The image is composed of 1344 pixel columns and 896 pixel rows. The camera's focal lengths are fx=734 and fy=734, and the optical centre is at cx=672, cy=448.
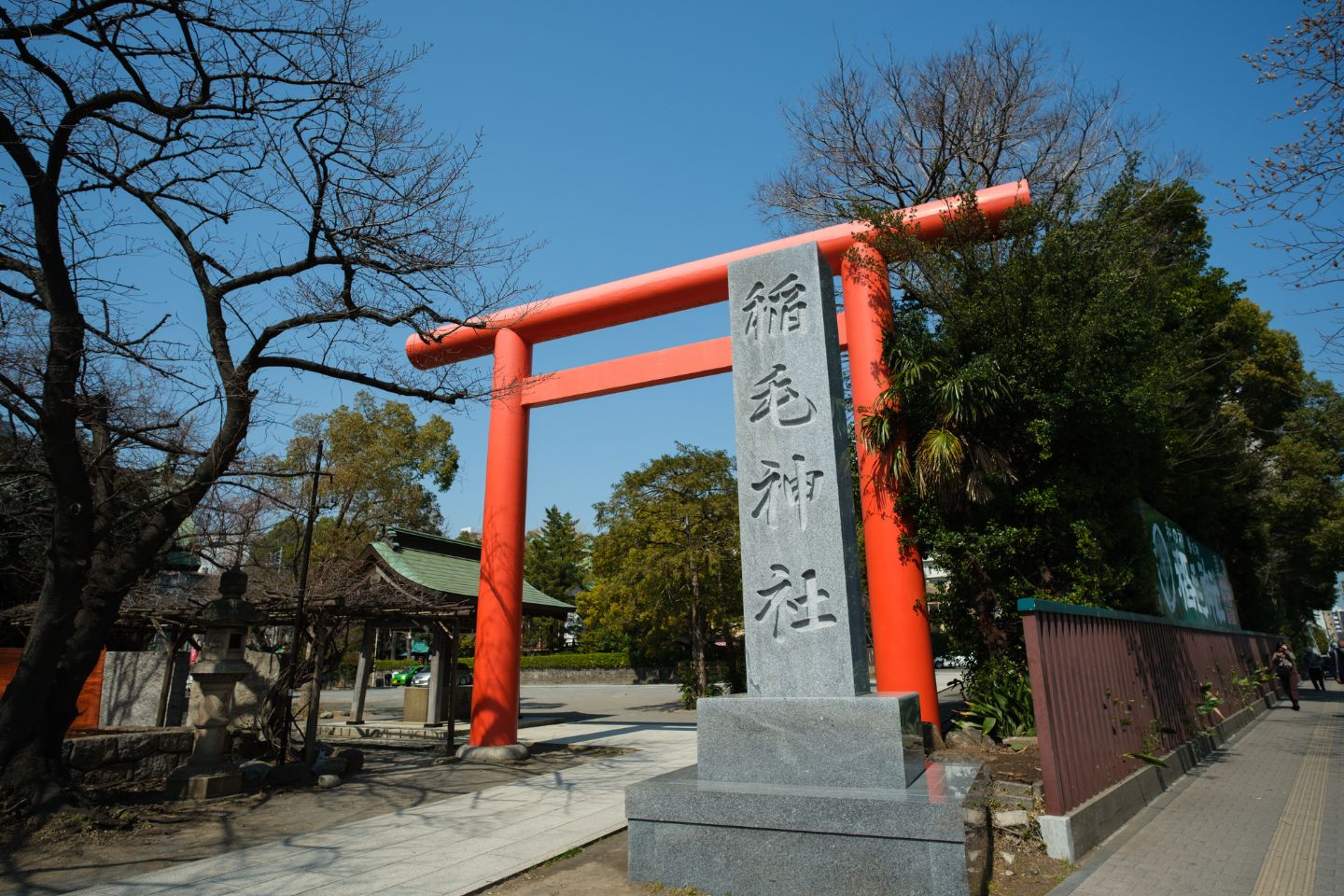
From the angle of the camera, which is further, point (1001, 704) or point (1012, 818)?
point (1001, 704)

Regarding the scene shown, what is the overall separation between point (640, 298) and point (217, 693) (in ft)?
21.5

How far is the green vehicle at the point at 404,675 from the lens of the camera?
107 feet

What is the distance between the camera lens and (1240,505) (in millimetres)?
16594

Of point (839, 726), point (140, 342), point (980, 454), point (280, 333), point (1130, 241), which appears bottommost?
point (839, 726)

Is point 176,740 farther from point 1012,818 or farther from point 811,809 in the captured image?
point 1012,818

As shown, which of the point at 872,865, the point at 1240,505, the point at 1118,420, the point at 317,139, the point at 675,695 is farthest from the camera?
the point at 675,695

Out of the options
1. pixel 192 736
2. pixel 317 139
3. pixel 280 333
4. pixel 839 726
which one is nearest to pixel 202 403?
pixel 280 333

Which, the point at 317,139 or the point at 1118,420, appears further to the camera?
the point at 1118,420

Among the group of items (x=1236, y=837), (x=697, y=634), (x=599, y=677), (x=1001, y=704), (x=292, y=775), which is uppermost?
(x=697, y=634)

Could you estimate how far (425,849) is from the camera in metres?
5.28

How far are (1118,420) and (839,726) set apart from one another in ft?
18.2

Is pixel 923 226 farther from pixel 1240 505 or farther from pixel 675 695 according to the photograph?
pixel 675 695

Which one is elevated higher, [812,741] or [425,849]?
[812,741]

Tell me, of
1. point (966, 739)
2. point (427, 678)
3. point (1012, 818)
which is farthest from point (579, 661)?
point (1012, 818)
